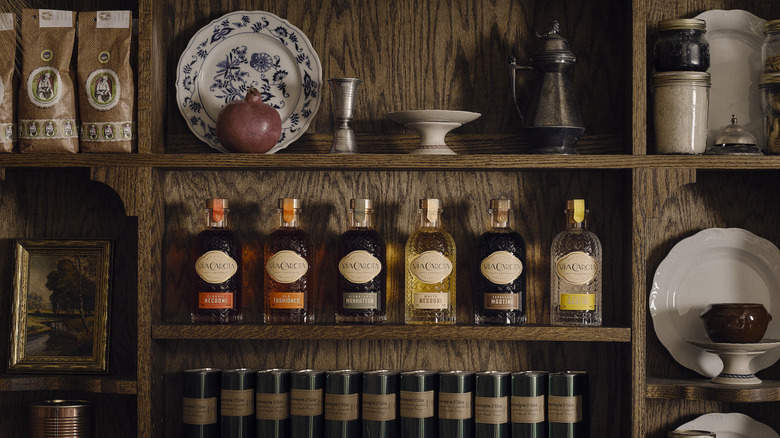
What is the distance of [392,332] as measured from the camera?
173 centimetres

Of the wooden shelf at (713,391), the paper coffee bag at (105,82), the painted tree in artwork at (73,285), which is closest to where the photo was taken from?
the wooden shelf at (713,391)

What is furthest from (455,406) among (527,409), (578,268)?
(578,268)

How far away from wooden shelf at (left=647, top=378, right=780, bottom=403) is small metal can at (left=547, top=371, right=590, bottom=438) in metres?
0.15

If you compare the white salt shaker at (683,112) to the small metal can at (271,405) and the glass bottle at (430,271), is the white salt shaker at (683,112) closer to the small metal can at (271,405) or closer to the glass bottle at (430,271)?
the glass bottle at (430,271)

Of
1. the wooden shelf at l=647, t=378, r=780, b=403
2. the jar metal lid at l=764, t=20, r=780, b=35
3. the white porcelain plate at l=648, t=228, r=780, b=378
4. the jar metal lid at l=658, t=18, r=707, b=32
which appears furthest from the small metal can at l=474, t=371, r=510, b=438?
the jar metal lid at l=764, t=20, r=780, b=35

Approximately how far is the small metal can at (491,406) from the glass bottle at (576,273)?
198mm

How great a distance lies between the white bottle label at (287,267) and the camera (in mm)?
1785

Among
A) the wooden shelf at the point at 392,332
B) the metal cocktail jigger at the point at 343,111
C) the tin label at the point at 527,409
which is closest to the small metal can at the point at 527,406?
the tin label at the point at 527,409

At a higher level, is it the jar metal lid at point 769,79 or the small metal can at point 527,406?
the jar metal lid at point 769,79

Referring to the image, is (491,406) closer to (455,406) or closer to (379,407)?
(455,406)

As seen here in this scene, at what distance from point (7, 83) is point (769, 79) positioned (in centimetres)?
169

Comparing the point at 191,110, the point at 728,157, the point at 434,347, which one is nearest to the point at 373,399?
the point at 434,347

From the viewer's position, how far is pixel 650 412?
1904 millimetres

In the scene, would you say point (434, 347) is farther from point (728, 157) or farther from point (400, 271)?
point (728, 157)
